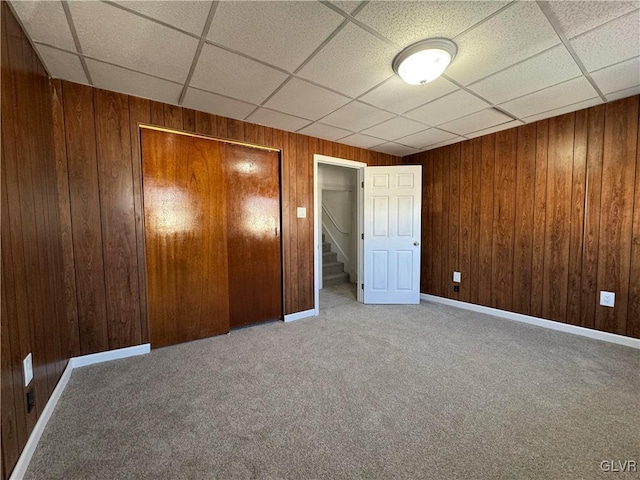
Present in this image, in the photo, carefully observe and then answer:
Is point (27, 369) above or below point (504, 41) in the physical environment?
below

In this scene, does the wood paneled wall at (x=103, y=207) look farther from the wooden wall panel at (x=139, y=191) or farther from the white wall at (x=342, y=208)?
the white wall at (x=342, y=208)

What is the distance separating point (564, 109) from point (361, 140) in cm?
213

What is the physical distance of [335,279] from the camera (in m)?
5.34

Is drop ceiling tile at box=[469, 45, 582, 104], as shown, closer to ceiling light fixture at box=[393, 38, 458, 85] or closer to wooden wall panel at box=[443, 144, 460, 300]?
ceiling light fixture at box=[393, 38, 458, 85]

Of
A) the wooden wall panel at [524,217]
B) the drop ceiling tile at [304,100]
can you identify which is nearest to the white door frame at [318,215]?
the drop ceiling tile at [304,100]

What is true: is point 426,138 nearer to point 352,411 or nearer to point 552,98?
point 552,98

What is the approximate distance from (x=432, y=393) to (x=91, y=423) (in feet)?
7.17

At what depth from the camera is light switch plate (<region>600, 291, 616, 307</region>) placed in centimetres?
252

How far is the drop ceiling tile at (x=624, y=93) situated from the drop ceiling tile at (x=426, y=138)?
4.49 ft

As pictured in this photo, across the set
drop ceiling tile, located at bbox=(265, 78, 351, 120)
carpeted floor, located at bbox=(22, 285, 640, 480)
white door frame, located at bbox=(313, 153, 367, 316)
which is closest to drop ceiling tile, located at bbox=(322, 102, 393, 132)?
drop ceiling tile, located at bbox=(265, 78, 351, 120)

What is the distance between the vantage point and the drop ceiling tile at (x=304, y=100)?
213cm

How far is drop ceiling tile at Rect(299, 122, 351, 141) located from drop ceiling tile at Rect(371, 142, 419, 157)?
788 millimetres

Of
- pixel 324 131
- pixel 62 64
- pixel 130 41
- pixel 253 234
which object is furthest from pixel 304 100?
pixel 62 64

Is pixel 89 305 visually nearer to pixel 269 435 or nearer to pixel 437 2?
pixel 269 435
